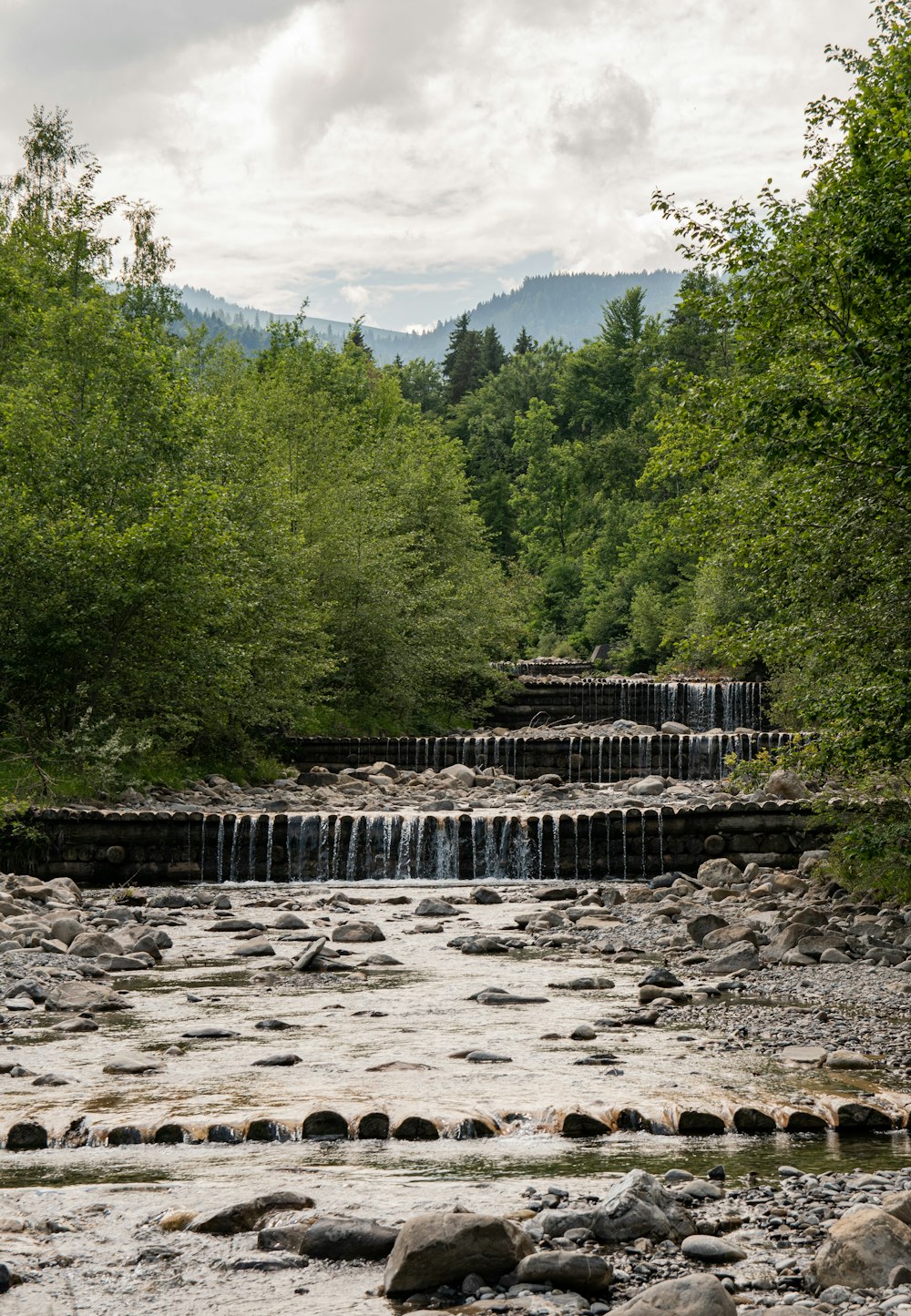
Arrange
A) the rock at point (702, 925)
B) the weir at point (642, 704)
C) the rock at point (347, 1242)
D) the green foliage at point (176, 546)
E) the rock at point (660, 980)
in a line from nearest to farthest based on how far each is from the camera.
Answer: the rock at point (347, 1242) < the rock at point (660, 980) < the rock at point (702, 925) < the green foliage at point (176, 546) < the weir at point (642, 704)

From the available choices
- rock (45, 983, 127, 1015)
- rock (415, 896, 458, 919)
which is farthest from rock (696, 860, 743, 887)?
rock (45, 983, 127, 1015)

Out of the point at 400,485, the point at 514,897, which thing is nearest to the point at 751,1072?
the point at 514,897

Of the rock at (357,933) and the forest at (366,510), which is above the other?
the forest at (366,510)

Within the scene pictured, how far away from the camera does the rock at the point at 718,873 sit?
17.7 metres

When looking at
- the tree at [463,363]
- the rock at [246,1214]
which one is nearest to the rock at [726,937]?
the rock at [246,1214]

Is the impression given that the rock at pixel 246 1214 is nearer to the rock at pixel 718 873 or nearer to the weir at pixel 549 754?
the rock at pixel 718 873

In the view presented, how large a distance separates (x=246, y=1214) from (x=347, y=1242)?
1.97 ft

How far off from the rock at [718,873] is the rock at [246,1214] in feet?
41.0

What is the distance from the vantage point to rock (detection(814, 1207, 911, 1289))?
4.80 m

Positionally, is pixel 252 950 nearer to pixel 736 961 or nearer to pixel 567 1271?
pixel 736 961

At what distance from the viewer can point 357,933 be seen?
14.6 meters

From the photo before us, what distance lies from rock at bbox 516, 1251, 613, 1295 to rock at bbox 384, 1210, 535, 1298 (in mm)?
94

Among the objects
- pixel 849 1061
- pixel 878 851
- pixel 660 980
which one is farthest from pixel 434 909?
pixel 849 1061

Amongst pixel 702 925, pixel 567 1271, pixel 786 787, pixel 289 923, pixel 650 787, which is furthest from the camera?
pixel 650 787
